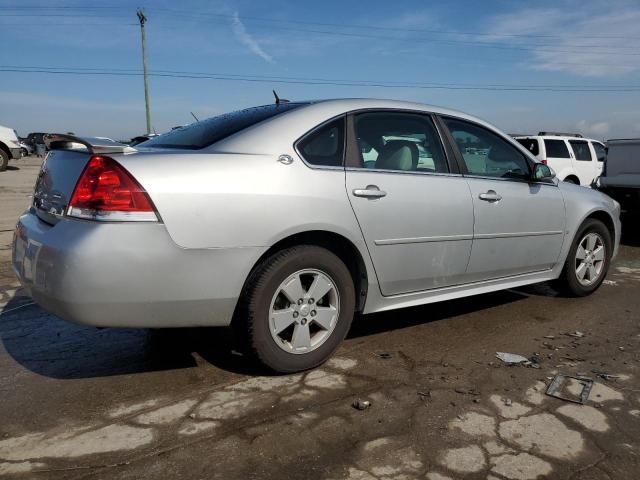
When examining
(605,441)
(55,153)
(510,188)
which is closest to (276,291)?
(55,153)

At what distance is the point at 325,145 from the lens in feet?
10.7

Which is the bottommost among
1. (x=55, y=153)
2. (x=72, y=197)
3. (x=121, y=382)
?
(x=121, y=382)

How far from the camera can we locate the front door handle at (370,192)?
3245 mm

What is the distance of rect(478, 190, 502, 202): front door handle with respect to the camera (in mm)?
3893

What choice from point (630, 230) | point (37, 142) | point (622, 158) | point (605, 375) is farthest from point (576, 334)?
point (37, 142)

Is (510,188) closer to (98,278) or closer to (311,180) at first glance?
(311,180)

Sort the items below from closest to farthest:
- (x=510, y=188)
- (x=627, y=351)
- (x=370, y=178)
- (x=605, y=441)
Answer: (x=605, y=441)
(x=370, y=178)
(x=627, y=351)
(x=510, y=188)

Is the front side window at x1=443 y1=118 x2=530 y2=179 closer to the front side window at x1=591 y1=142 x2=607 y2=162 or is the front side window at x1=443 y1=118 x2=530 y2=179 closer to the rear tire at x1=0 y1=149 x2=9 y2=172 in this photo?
the front side window at x1=591 y1=142 x2=607 y2=162

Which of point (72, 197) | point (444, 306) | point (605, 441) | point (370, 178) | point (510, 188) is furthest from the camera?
point (444, 306)

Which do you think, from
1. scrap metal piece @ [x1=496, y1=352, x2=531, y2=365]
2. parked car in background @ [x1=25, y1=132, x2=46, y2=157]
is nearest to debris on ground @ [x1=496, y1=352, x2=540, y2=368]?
scrap metal piece @ [x1=496, y1=352, x2=531, y2=365]

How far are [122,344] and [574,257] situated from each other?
374 cm

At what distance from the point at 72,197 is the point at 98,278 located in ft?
1.48

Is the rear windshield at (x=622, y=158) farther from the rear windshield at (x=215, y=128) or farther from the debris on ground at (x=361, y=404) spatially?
the debris on ground at (x=361, y=404)

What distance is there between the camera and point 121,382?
10.2 feet
